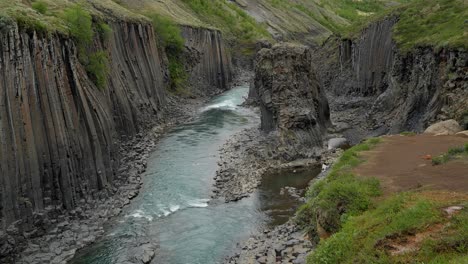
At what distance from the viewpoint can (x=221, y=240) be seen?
25.7 metres

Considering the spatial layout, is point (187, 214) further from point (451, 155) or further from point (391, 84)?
point (391, 84)

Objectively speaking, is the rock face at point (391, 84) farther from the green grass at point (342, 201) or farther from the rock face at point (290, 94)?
the green grass at point (342, 201)

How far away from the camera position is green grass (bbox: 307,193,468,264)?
12289 millimetres

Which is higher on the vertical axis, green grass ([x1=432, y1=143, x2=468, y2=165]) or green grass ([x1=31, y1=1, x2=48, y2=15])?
green grass ([x1=31, y1=1, x2=48, y2=15])

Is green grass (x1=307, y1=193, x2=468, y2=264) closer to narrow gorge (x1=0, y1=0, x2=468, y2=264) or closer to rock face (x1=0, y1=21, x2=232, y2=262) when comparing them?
narrow gorge (x1=0, y1=0, x2=468, y2=264)

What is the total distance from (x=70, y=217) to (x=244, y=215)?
1029 centimetres

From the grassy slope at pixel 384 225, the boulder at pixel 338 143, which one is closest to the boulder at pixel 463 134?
the grassy slope at pixel 384 225

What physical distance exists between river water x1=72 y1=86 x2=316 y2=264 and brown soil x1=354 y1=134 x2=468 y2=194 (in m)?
7.31

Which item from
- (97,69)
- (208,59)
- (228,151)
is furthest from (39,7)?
(208,59)

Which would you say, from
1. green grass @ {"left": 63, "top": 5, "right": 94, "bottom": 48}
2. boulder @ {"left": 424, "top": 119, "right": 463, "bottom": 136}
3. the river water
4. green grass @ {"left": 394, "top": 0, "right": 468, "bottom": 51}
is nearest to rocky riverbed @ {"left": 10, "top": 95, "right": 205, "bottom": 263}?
the river water

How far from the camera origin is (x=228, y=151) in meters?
42.0

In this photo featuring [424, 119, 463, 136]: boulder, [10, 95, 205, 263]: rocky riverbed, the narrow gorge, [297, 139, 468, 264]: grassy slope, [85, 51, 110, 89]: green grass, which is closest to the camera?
[297, 139, 468, 264]: grassy slope

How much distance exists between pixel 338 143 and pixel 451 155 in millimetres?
22001

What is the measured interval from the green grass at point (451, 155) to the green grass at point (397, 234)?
515cm
